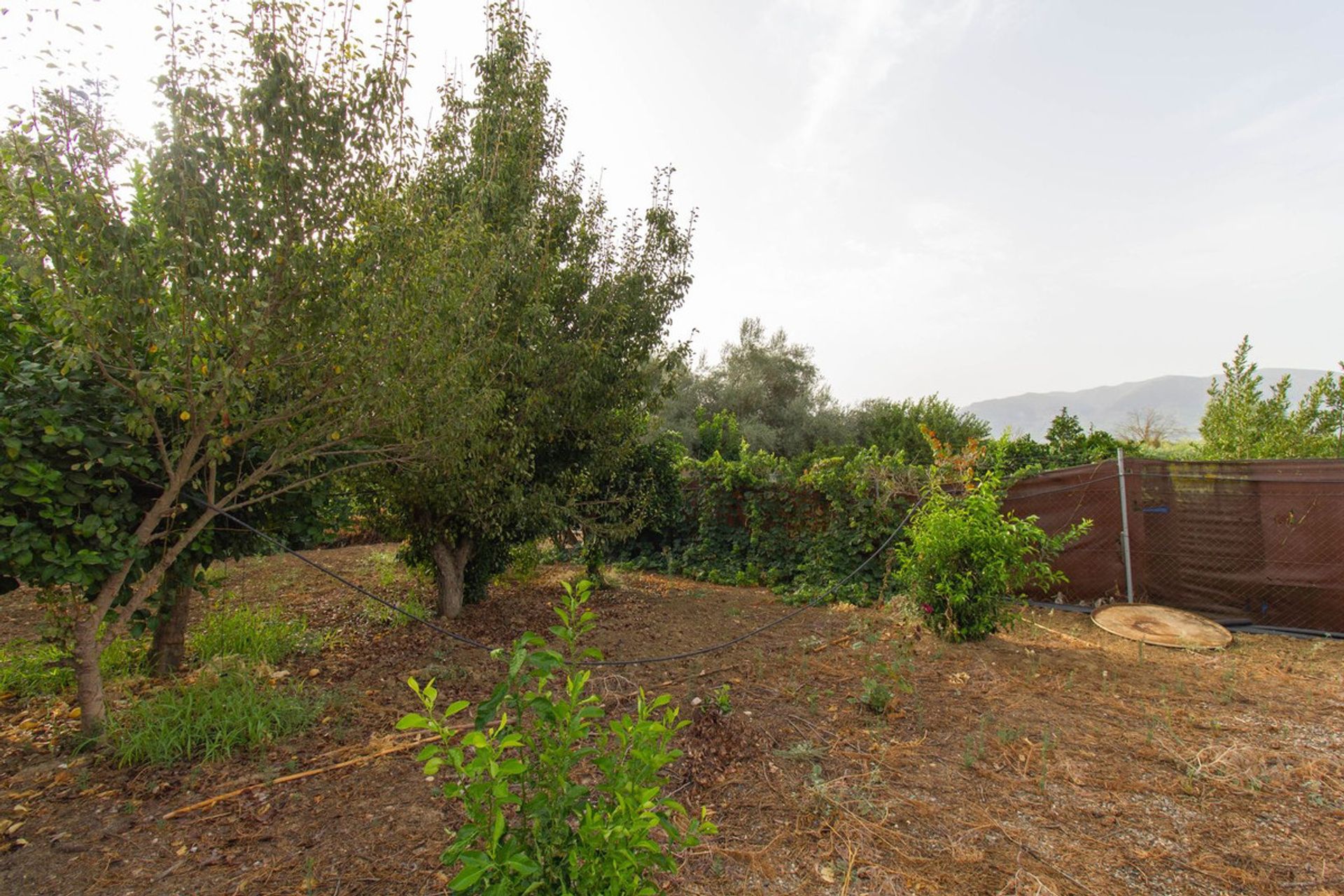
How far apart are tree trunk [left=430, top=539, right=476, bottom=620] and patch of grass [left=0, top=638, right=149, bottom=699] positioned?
2207mm

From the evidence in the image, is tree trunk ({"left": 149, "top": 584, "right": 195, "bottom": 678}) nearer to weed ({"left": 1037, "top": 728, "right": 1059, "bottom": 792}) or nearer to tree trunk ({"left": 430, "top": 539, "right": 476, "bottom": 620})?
tree trunk ({"left": 430, "top": 539, "right": 476, "bottom": 620})

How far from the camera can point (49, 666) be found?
421 cm

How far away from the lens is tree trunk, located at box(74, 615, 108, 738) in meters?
3.21

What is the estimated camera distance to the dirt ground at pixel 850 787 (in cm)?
236

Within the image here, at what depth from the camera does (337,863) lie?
238cm

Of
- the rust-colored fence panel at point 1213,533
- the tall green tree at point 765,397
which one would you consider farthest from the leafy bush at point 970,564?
the tall green tree at point 765,397

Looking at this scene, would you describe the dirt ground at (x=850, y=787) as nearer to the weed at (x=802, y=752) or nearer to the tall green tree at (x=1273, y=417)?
the weed at (x=802, y=752)

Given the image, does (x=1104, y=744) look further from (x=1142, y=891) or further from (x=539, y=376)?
(x=539, y=376)

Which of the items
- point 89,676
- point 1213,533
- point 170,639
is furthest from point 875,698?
point 1213,533

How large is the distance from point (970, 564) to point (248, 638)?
18.7 ft

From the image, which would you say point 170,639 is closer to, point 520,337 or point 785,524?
point 520,337

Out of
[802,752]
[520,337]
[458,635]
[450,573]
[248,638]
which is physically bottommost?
[802,752]

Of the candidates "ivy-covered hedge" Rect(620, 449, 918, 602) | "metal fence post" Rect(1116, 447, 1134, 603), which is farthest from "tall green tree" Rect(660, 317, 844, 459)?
"metal fence post" Rect(1116, 447, 1134, 603)

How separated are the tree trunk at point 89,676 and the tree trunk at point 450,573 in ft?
9.26
